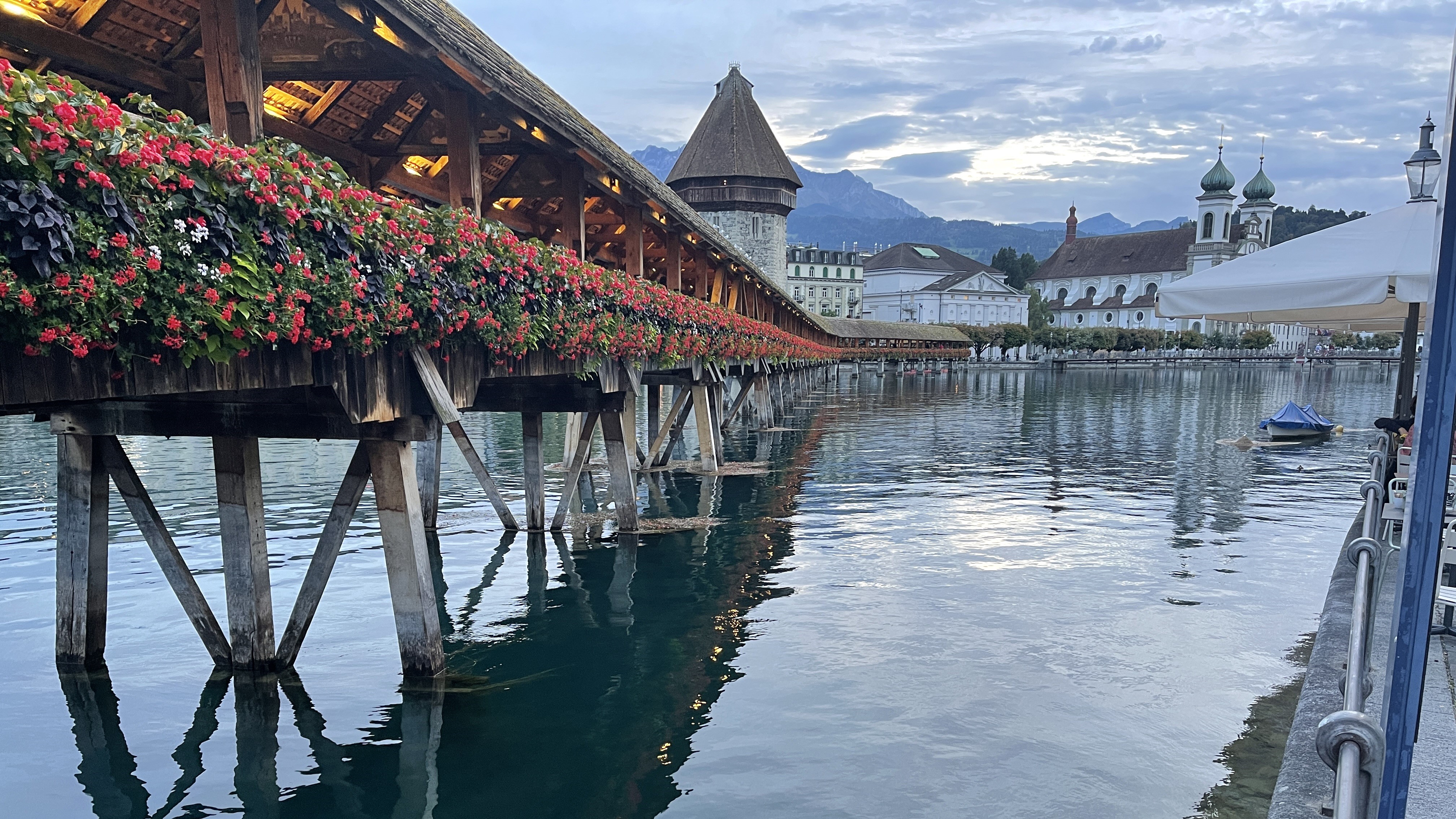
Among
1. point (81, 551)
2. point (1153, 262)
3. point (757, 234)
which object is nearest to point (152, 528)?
point (81, 551)

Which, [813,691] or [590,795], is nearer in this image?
[590,795]

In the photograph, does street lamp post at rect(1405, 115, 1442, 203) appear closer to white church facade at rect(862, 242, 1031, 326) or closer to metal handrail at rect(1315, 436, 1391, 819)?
metal handrail at rect(1315, 436, 1391, 819)

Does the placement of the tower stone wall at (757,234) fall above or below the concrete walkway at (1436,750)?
above

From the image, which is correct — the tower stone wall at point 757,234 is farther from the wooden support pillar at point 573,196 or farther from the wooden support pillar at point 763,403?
the wooden support pillar at point 573,196

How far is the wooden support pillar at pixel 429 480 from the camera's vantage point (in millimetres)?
14438

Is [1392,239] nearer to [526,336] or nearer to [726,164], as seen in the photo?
[526,336]

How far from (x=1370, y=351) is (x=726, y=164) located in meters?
96.5

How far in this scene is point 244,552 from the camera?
7836mm

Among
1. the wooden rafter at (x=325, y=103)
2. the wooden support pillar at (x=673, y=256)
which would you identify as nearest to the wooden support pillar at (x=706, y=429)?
the wooden support pillar at (x=673, y=256)

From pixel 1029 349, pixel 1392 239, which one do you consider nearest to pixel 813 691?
pixel 1392 239

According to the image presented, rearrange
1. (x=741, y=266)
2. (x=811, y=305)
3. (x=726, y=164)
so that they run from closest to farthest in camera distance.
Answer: (x=741, y=266) → (x=726, y=164) → (x=811, y=305)

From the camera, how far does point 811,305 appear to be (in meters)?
115

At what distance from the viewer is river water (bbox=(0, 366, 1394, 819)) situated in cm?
668

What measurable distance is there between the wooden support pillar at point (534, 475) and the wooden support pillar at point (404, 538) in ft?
20.1
